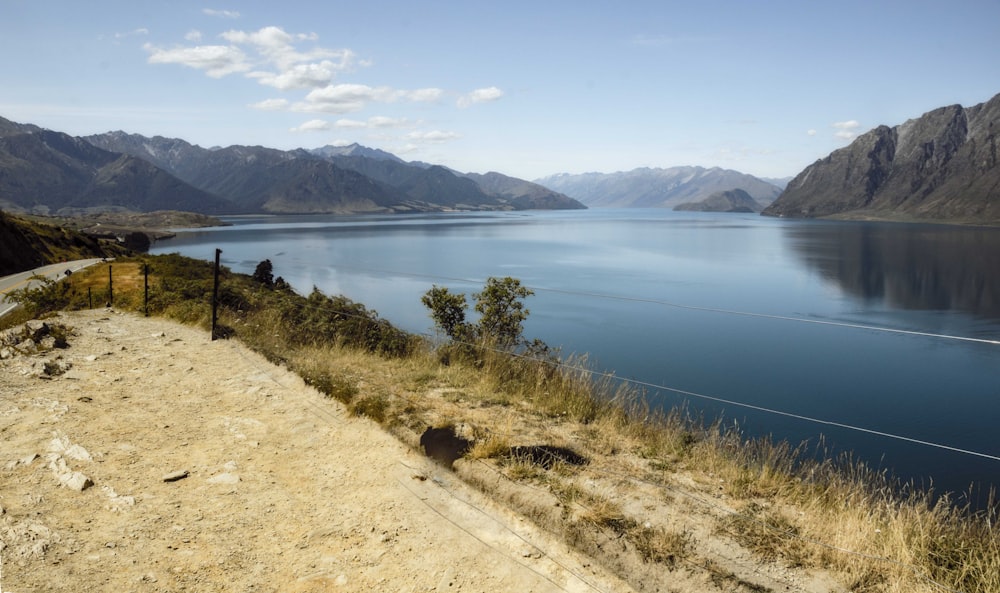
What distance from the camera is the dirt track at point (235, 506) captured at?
5.01 meters

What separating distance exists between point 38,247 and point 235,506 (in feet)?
218

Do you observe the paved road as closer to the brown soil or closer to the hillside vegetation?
the brown soil

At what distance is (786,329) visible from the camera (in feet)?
116

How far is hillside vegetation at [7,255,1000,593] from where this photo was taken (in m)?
5.00

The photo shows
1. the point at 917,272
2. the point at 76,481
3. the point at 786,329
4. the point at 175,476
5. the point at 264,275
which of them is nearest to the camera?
the point at 76,481

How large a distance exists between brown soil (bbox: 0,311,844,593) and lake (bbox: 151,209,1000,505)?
2.67 meters

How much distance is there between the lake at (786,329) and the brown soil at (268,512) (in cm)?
267

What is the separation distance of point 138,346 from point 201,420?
5.86 metres

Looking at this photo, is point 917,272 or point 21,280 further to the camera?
point 917,272

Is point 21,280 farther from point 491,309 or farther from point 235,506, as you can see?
point 235,506

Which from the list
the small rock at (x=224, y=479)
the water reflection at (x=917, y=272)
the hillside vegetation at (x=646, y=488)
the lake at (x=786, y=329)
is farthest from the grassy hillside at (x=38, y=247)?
the water reflection at (x=917, y=272)

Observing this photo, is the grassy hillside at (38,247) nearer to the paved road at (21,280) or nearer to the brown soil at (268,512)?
the paved road at (21,280)

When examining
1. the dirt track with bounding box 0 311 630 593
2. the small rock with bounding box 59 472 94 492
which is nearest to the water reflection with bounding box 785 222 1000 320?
the dirt track with bounding box 0 311 630 593

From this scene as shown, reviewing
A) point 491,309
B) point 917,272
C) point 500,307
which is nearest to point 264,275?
point 491,309
